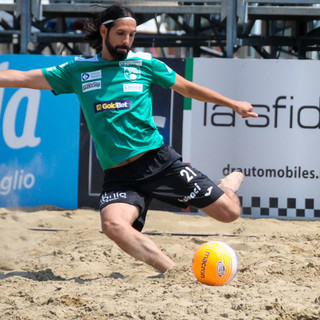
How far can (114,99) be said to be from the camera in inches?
173

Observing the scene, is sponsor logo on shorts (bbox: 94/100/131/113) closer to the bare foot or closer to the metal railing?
the bare foot

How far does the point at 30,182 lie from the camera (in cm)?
752

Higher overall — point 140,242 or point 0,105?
point 0,105

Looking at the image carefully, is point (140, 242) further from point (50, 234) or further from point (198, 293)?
point (50, 234)

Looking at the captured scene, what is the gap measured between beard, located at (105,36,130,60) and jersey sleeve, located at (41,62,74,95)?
33cm

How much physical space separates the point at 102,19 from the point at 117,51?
0.28m

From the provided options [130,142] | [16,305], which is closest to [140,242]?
[130,142]

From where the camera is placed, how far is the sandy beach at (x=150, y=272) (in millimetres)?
3350

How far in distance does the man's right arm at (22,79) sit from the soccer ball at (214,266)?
163 centimetres

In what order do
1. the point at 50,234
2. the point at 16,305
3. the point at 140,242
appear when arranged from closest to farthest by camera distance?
the point at 16,305 < the point at 140,242 < the point at 50,234

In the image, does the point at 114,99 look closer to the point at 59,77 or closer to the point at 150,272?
the point at 59,77

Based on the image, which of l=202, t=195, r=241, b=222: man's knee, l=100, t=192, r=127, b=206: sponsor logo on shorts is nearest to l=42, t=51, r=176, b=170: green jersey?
l=100, t=192, r=127, b=206: sponsor logo on shorts

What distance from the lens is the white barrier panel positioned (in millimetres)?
7395

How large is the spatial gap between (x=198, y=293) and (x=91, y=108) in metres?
1.55
